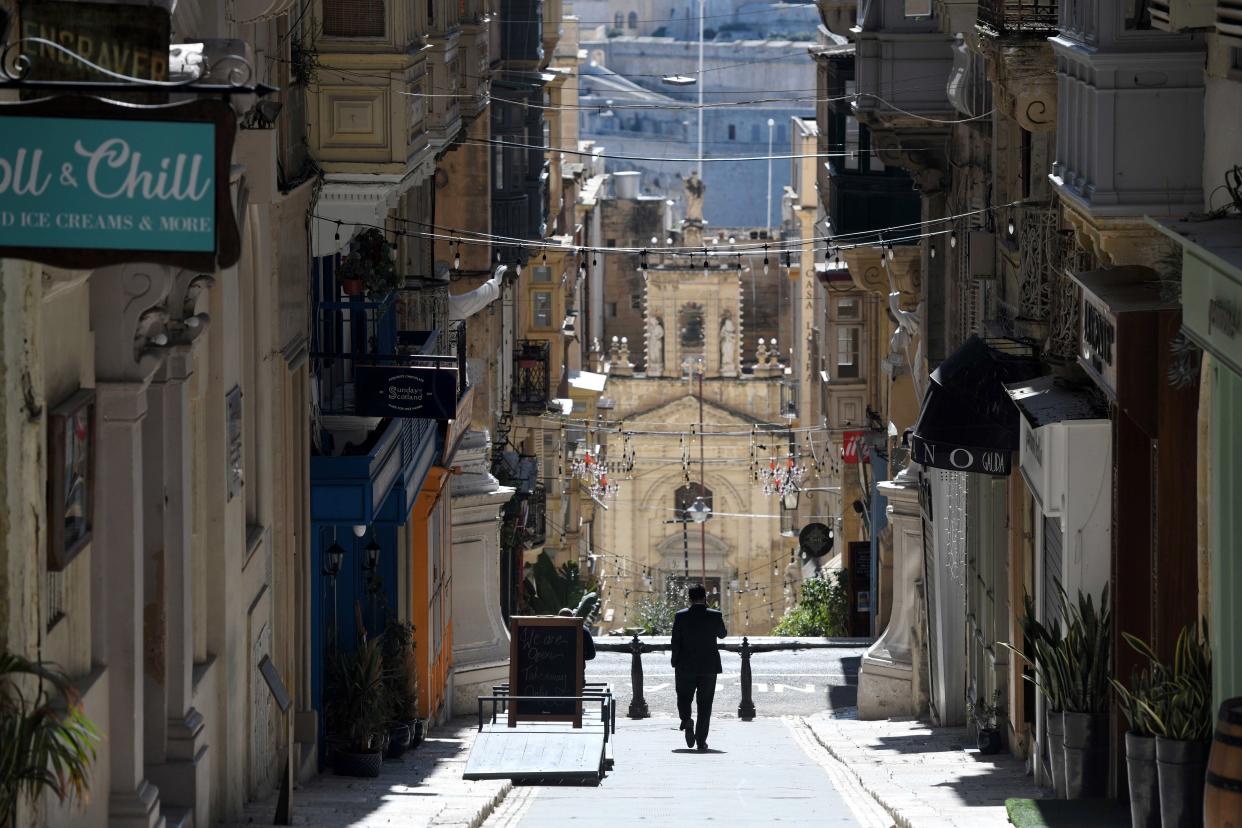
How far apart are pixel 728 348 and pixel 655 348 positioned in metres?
2.68

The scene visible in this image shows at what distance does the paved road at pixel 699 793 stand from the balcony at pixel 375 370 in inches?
128

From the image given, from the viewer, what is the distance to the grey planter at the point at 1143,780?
34.8 feet

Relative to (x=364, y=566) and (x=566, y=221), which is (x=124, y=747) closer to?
(x=364, y=566)

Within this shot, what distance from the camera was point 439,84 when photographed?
798 inches

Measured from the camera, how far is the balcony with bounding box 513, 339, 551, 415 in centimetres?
4403

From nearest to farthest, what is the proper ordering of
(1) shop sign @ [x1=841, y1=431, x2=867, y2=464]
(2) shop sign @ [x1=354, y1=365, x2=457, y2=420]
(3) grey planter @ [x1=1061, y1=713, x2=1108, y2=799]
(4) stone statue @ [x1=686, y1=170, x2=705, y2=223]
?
(3) grey planter @ [x1=1061, y1=713, x2=1108, y2=799] < (2) shop sign @ [x1=354, y1=365, x2=457, y2=420] < (1) shop sign @ [x1=841, y1=431, x2=867, y2=464] < (4) stone statue @ [x1=686, y1=170, x2=705, y2=223]

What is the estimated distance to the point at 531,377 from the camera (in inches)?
1754

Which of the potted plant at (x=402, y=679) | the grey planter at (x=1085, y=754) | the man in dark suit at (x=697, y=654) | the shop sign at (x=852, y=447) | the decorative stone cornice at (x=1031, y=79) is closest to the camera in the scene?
the grey planter at (x=1085, y=754)

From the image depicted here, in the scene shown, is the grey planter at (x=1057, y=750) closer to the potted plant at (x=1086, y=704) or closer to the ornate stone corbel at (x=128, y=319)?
the potted plant at (x=1086, y=704)

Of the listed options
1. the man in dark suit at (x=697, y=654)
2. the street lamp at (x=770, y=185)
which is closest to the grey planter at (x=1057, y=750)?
the man in dark suit at (x=697, y=654)

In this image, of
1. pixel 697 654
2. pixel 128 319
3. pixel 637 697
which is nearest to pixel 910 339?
pixel 637 697

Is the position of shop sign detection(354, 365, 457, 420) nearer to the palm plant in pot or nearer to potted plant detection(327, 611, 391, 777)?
potted plant detection(327, 611, 391, 777)

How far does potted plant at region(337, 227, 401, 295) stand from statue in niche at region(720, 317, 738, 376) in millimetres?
63279

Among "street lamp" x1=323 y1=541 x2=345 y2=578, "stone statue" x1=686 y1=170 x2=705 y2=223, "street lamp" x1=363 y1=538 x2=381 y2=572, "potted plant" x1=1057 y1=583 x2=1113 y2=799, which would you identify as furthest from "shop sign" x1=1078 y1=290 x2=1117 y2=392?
"stone statue" x1=686 y1=170 x2=705 y2=223
